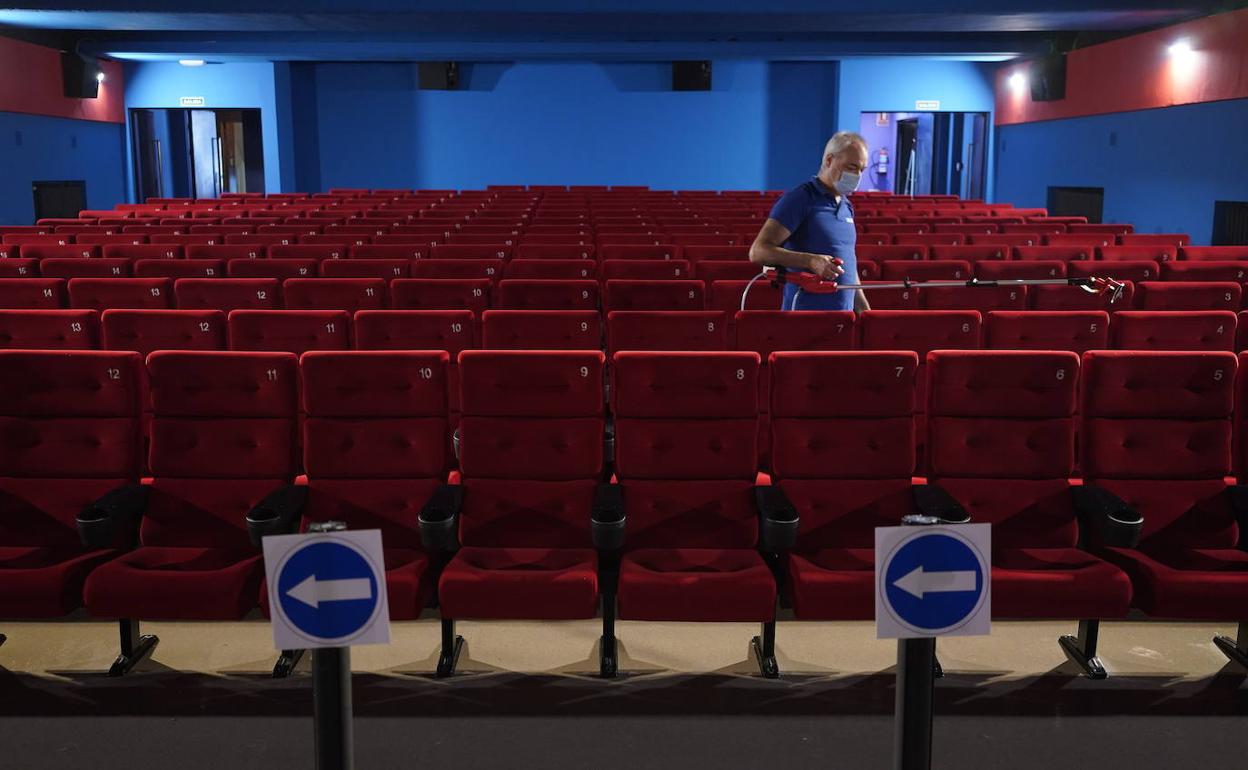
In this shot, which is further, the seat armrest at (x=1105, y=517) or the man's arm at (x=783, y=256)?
the man's arm at (x=783, y=256)

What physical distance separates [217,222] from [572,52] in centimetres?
916

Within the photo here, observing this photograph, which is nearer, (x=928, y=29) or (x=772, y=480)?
(x=772, y=480)

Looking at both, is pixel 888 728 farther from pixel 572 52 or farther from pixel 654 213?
pixel 572 52

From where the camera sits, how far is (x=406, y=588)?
249 centimetres

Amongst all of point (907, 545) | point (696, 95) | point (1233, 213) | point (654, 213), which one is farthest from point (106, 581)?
point (696, 95)

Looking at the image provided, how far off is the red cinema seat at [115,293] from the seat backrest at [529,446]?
2890 millimetres

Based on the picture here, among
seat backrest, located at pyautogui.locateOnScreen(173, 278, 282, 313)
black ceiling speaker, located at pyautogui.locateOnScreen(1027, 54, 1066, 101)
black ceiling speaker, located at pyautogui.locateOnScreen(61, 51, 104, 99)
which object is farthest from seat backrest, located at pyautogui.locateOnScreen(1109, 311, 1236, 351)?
black ceiling speaker, located at pyautogui.locateOnScreen(61, 51, 104, 99)

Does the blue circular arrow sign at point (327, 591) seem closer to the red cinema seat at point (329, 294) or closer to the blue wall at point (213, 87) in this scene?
the red cinema seat at point (329, 294)

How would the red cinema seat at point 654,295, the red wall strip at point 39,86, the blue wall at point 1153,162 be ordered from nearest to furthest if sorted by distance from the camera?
1. the red cinema seat at point 654,295
2. the blue wall at point 1153,162
3. the red wall strip at point 39,86

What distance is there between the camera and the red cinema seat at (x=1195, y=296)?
196 inches

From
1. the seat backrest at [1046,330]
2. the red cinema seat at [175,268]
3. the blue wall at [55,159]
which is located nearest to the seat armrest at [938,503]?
the seat backrest at [1046,330]

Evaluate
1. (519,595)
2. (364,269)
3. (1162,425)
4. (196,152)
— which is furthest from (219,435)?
(196,152)

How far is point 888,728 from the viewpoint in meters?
2.36

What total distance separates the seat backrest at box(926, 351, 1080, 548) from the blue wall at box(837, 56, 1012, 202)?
1648 centimetres
